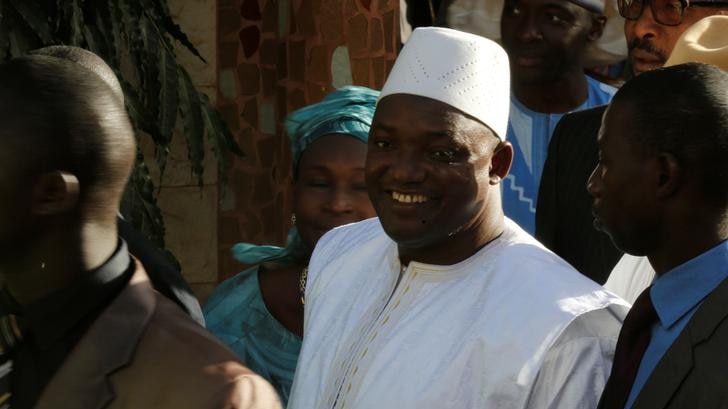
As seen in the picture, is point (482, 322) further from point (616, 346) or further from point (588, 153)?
point (588, 153)

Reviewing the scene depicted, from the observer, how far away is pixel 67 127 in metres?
2.40

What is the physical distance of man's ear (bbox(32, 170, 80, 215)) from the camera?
7.82 feet

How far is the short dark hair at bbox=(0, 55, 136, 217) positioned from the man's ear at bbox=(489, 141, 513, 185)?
1165 millimetres

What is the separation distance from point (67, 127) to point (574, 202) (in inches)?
82.7

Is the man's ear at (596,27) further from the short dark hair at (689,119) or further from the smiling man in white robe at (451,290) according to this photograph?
the short dark hair at (689,119)

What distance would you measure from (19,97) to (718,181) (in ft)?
4.34

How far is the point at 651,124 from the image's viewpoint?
115 inches

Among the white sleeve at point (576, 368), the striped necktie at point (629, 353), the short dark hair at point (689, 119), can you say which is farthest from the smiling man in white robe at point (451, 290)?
the short dark hair at point (689, 119)

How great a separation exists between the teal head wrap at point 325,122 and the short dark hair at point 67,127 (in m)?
2.29

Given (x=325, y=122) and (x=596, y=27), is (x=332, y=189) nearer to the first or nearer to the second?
(x=325, y=122)

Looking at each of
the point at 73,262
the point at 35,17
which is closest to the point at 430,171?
the point at 73,262

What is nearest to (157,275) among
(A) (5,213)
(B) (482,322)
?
(A) (5,213)

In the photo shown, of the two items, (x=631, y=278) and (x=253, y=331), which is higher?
(x=631, y=278)

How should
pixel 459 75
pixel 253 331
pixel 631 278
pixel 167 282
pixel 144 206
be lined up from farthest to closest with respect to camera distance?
pixel 144 206, pixel 253 331, pixel 631 278, pixel 459 75, pixel 167 282
